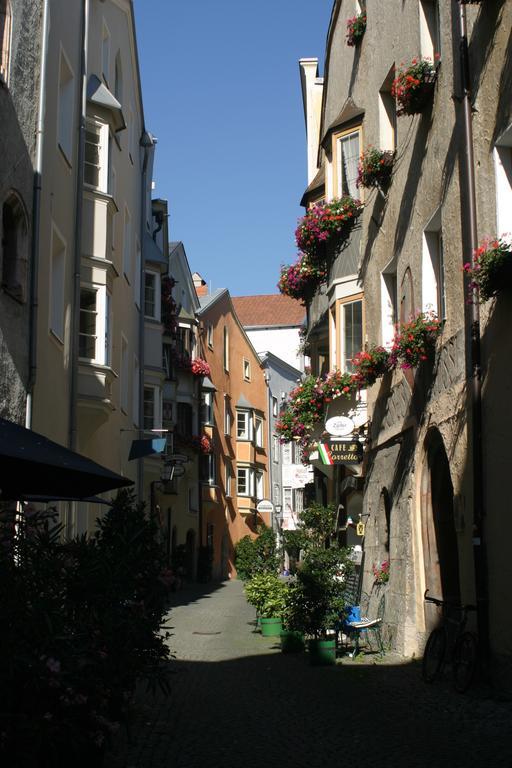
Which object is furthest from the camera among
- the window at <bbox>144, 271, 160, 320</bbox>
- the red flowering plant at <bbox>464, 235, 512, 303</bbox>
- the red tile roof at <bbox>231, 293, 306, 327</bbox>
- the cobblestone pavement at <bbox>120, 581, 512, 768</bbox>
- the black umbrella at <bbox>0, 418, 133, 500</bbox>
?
the red tile roof at <bbox>231, 293, 306, 327</bbox>

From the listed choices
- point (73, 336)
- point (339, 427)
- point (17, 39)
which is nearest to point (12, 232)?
point (17, 39)

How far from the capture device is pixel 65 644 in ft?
18.8

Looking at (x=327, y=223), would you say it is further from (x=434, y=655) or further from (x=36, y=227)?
(x=434, y=655)

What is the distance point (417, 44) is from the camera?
14.5 m

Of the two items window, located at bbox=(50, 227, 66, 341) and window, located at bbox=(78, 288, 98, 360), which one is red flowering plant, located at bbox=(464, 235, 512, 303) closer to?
window, located at bbox=(50, 227, 66, 341)

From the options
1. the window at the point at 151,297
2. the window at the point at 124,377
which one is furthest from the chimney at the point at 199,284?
the window at the point at 124,377

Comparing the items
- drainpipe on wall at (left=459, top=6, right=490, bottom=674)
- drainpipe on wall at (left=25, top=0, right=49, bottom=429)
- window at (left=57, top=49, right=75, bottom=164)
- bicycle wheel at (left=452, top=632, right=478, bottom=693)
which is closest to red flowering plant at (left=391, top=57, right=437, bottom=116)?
drainpipe on wall at (left=459, top=6, right=490, bottom=674)

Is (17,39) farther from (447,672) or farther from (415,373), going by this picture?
(447,672)

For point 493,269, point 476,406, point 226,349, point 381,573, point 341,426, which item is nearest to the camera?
point 493,269

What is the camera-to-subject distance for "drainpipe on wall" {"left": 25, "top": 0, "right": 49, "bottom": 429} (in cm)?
1288

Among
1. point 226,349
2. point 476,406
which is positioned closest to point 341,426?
point 476,406

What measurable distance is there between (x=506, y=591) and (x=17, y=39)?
9069 millimetres

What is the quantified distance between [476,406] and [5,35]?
7.45 m

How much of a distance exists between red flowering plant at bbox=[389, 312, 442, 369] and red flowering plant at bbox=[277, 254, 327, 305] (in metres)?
8.23
